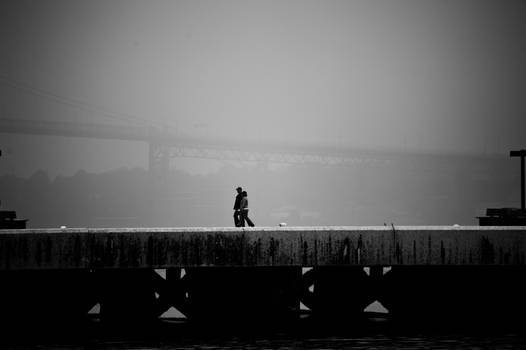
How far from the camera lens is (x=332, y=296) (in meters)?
11.9

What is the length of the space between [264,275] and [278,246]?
86 centimetres

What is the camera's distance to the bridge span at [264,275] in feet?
35.1

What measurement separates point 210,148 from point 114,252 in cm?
8158

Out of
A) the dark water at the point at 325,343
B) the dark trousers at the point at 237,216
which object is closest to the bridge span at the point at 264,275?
the dark water at the point at 325,343

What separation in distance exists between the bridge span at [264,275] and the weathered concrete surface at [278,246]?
2 centimetres

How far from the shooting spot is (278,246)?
1096 centimetres

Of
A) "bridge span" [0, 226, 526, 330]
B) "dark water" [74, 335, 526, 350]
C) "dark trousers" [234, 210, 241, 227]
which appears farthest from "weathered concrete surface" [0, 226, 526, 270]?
"dark trousers" [234, 210, 241, 227]

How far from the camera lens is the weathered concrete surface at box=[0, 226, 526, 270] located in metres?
10.6

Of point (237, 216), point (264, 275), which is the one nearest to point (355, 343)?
point (264, 275)

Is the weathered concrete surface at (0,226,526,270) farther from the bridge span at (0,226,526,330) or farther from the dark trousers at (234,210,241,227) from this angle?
the dark trousers at (234,210,241,227)

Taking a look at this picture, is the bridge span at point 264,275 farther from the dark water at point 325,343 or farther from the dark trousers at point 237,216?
the dark trousers at point 237,216

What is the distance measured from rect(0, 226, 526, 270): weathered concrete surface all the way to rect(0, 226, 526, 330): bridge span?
2 cm

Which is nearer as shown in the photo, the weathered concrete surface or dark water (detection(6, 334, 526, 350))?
the weathered concrete surface

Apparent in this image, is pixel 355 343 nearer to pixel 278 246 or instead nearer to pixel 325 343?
pixel 325 343
